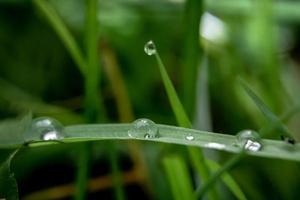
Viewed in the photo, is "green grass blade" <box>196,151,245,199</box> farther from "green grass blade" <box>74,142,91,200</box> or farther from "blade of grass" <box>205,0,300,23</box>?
"blade of grass" <box>205,0,300,23</box>

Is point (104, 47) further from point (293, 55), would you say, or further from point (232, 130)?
point (293, 55)

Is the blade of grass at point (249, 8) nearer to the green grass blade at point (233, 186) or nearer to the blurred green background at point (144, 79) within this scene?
A: the blurred green background at point (144, 79)

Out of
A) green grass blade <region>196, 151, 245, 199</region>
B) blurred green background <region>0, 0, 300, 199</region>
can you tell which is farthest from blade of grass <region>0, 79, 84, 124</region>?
green grass blade <region>196, 151, 245, 199</region>

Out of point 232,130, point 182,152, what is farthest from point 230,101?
point 182,152

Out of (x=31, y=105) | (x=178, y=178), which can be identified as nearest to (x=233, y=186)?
(x=178, y=178)

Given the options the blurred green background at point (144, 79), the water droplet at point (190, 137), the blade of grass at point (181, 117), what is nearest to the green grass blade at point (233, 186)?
the blade of grass at point (181, 117)

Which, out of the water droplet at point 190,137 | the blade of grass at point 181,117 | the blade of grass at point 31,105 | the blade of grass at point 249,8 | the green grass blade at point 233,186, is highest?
the blade of grass at point 249,8
